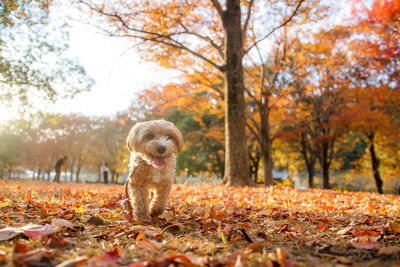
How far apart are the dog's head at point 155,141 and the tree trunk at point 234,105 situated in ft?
19.3

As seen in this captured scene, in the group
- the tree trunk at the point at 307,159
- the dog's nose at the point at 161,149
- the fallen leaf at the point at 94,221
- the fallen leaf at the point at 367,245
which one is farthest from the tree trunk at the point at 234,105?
the tree trunk at the point at 307,159

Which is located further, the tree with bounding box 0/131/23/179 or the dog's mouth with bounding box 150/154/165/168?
the tree with bounding box 0/131/23/179

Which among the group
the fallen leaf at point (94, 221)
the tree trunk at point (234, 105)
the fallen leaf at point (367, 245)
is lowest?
the fallen leaf at point (94, 221)

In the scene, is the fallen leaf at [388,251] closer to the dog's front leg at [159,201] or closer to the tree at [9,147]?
the dog's front leg at [159,201]

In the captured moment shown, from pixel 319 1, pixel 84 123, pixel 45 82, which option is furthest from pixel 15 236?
pixel 84 123

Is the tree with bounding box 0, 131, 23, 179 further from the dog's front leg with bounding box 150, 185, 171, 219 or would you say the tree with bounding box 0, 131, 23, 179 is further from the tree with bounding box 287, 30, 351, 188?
A: the dog's front leg with bounding box 150, 185, 171, 219

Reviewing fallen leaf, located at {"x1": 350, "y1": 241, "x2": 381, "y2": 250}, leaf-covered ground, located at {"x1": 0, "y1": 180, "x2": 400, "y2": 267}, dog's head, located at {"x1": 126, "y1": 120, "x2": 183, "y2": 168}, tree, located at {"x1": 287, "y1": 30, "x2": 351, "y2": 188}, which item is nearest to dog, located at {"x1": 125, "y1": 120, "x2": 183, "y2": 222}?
dog's head, located at {"x1": 126, "y1": 120, "x2": 183, "y2": 168}

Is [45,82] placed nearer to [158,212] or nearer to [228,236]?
[158,212]

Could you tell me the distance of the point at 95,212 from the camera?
338 cm

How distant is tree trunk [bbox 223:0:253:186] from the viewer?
8.90 m

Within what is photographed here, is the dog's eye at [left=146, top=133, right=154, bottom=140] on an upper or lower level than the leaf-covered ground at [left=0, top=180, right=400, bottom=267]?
upper

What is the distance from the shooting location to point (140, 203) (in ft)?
10.0

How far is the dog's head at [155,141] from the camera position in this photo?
2.91m

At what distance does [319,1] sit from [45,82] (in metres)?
12.0
